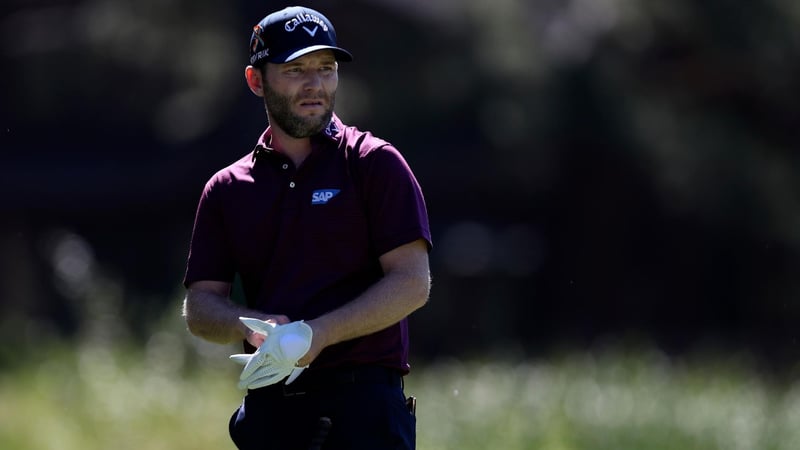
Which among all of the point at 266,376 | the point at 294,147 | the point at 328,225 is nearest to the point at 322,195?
the point at 328,225

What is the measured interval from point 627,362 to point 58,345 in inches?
187

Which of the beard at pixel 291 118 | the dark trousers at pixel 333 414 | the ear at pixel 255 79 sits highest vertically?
the ear at pixel 255 79

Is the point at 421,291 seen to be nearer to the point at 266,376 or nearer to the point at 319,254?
the point at 319,254

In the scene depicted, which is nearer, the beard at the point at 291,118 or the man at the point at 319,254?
the man at the point at 319,254

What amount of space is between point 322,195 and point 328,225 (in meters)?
0.10

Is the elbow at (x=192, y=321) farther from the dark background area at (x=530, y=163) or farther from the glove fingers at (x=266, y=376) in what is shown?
the dark background area at (x=530, y=163)

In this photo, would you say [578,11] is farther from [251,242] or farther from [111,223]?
[251,242]

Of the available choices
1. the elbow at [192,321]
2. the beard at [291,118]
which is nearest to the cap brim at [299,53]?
the beard at [291,118]

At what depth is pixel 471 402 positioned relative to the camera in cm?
1044

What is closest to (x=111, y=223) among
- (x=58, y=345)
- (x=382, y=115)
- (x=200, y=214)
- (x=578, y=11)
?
(x=382, y=115)

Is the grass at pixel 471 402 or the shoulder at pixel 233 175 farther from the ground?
the shoulder at pixel 233 175

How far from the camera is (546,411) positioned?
392 inches

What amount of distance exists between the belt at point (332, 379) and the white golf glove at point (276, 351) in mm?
248

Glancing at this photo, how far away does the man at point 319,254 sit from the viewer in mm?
4715
